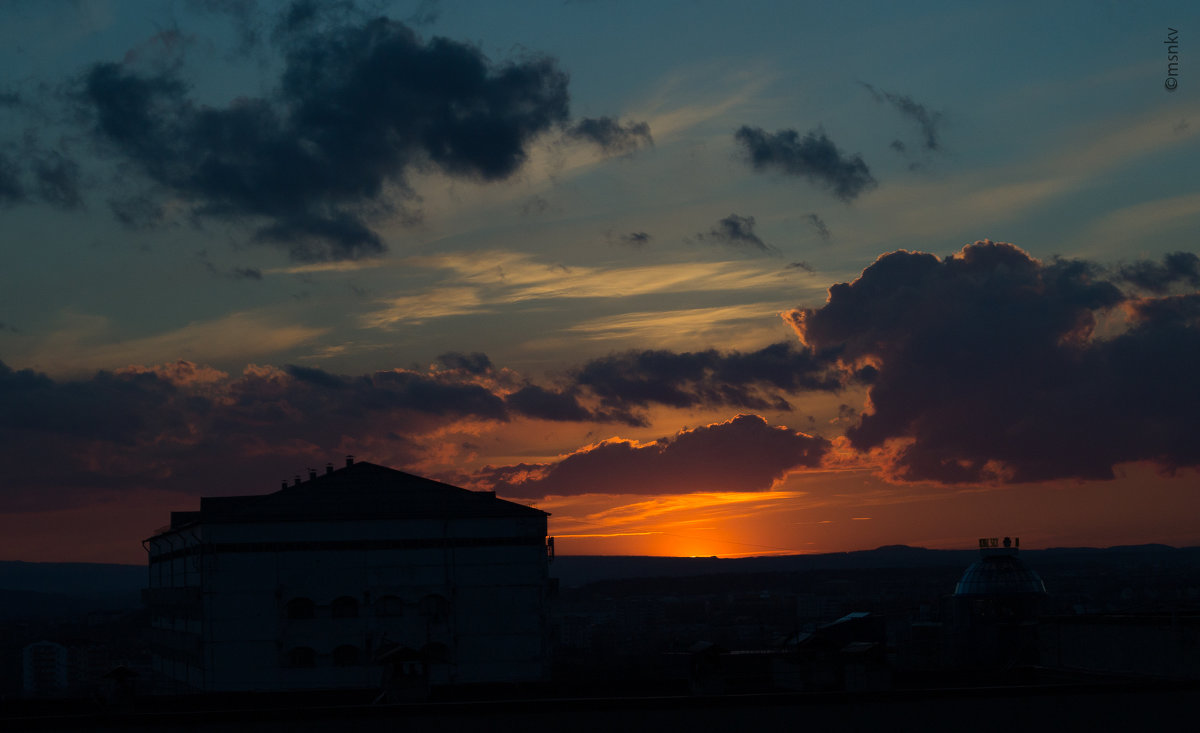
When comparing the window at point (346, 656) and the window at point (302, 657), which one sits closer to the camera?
the window at point (302, 657)

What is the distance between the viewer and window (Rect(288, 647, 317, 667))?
72.8 meters

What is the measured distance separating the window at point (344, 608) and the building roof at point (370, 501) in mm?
5215

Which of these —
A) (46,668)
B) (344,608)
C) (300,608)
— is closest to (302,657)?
(300,608)

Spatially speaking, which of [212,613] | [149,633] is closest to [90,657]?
[149,633]

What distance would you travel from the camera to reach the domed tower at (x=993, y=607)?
86.2 metres

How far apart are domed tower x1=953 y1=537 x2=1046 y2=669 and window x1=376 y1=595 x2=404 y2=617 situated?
4224 cm

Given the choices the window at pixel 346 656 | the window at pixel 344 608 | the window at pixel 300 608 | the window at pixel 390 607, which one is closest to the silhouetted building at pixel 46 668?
the window at pixel 300 608

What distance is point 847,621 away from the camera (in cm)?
6550

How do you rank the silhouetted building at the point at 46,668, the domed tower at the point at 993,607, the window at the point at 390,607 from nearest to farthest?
1. the window at the point at 390,607
2. the domed tower at the point at 993,607
3. the silhouetted building at the point at 46,668

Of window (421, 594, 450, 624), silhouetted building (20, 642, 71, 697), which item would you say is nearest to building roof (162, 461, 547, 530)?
window (421, 594, 450, 624)

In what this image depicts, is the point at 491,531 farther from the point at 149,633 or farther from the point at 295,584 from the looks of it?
the point at 149,633

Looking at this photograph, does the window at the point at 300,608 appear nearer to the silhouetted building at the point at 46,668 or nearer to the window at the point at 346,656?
the window at the point at 346,656

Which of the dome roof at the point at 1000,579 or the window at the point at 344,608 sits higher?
the window at the point at 344,608

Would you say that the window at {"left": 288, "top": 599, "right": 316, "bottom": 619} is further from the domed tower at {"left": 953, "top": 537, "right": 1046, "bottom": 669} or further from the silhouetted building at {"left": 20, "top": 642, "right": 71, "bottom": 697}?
the silhouetted building at {"left": 20, "top": 642, "right": 71, "bottom": 697}
